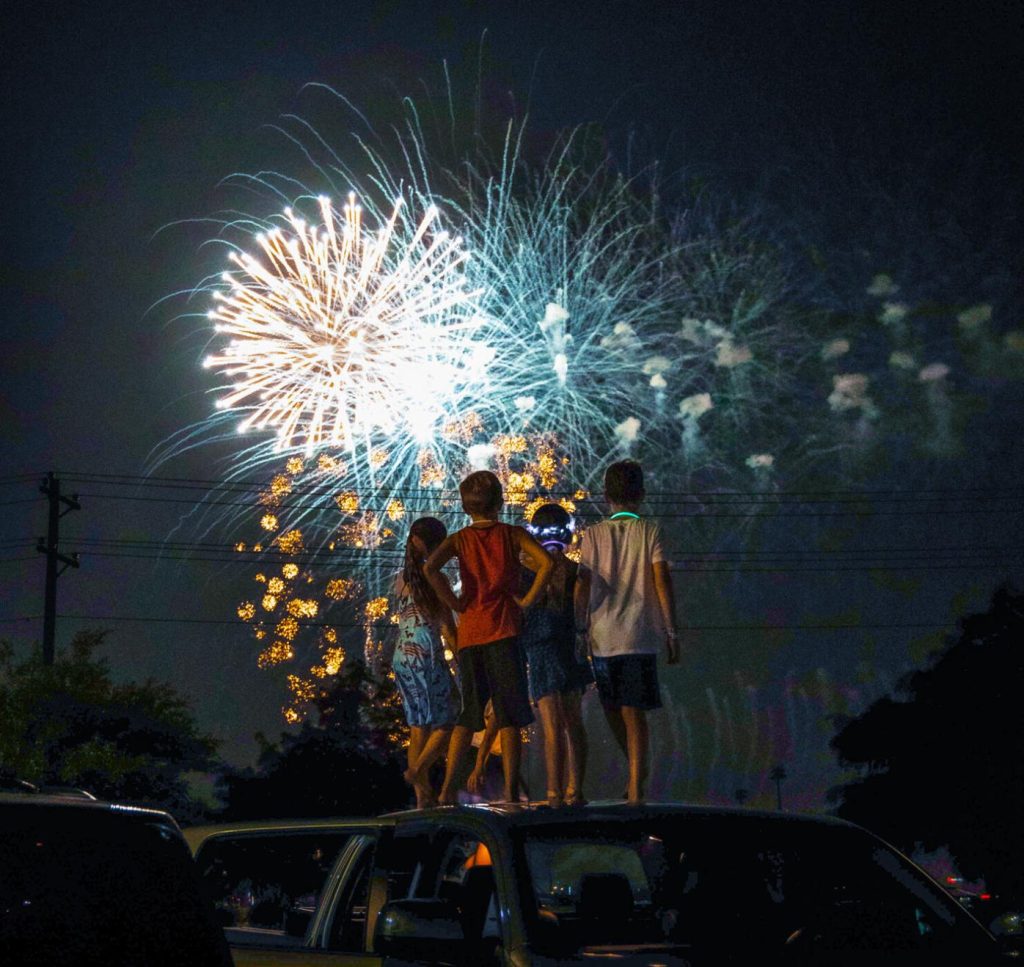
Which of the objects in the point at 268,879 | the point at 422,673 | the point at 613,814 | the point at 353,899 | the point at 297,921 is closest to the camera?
the point at 613,814

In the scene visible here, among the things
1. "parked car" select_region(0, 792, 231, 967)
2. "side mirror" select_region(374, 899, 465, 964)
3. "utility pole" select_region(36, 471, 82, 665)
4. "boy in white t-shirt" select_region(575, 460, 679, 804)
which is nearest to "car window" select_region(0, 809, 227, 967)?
"parked car" select_region(0, 792, 231, 967)

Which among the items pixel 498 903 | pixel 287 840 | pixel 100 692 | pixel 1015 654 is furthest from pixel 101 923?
pixel 100 692

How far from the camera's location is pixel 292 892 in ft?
22.4

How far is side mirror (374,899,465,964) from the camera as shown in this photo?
5.31 metres

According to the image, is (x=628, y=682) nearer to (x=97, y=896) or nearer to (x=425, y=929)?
(x=425, y=929)

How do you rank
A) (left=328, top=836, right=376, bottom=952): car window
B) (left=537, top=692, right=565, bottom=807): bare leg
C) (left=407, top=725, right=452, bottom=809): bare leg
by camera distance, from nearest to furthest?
(left=328, top=836, right=376, bottom=952): car window < (left=537, top=692, right=565, bottom=807): bare leg < (left=407, top=725, right=452, bottom=809): bare leg

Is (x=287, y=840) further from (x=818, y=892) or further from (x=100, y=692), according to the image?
(x=100, y=692)

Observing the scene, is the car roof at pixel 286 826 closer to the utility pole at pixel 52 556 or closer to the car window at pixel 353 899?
the car window at pixel 353 899

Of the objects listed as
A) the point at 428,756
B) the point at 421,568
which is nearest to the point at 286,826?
the point at 428,756

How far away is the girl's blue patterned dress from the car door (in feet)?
9.51

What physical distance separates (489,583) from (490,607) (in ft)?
0.41

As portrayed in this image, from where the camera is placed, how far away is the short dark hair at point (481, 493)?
9.16 meters

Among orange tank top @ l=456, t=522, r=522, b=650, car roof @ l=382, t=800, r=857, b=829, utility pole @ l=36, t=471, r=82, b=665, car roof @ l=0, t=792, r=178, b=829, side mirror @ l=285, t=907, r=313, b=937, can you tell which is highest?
utility pole @ l=36, t=471, r=82, b=665

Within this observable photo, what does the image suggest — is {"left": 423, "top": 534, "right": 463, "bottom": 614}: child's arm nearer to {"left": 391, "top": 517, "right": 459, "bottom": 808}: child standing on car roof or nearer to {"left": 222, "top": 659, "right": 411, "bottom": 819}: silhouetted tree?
{"left": 391, "top": 517, "right": 459, "bottom": 808}: child standing on car roof
